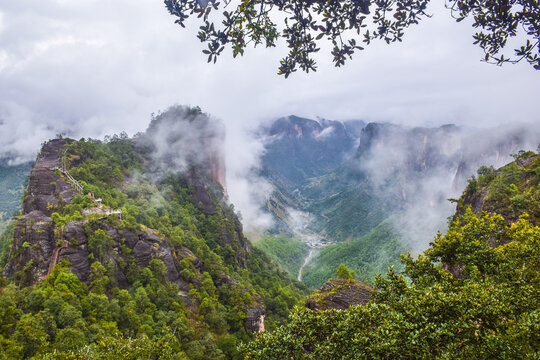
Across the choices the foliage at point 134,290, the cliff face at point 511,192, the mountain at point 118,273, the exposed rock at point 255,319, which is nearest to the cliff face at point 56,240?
the mountain at point 118,273

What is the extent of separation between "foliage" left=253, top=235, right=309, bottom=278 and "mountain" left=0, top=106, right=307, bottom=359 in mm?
48610

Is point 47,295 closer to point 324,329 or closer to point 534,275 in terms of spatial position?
point 324,329

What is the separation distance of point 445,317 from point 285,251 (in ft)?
430

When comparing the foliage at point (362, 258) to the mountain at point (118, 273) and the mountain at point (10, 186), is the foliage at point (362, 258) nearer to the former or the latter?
the mountain at point (118, 273)

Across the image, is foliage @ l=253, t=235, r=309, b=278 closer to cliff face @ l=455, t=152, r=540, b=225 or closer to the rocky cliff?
the rocky cliff

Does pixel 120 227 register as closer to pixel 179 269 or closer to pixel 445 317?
pixel 179 269

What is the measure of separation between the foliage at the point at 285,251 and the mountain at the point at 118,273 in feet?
159

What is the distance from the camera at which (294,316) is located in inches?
364

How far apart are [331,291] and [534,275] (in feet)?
50.0

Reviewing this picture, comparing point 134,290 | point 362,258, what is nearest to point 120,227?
point 134,290

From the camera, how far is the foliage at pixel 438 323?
23.0 ft

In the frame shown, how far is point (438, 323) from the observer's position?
25.9 feet

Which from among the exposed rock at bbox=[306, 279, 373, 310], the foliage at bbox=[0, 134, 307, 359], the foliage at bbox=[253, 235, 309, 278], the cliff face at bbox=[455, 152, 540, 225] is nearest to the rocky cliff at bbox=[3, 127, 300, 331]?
the foliage at bbox=[0, 134, 307, 359]

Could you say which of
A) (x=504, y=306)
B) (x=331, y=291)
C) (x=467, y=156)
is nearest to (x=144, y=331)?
(x=331, y=291)
